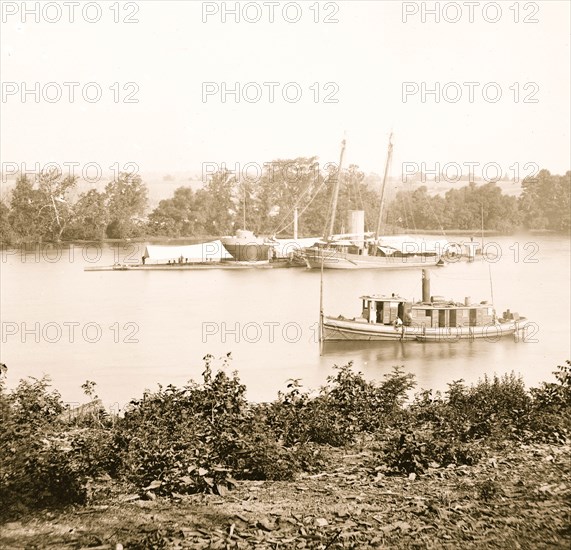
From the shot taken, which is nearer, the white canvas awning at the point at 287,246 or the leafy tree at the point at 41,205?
the leafy tree at the point at 41,205

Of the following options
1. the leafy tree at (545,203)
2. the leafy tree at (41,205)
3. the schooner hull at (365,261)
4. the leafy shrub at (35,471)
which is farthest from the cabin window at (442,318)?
the schooner hull at (365,261)

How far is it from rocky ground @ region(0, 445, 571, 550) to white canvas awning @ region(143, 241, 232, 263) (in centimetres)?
2957

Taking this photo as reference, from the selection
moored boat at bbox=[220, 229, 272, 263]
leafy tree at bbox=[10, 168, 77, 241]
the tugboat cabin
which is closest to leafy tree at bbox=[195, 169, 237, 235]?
moored boat at bbox=[220, 229, 272, 263]

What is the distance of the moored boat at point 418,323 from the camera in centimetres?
1744

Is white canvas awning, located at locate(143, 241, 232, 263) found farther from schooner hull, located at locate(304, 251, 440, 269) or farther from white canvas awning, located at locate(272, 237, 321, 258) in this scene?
schooner hull, located at locate(304, 251, 440, 269)

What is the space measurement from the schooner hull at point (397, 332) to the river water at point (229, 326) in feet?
0.70

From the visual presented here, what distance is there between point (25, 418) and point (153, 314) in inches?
547

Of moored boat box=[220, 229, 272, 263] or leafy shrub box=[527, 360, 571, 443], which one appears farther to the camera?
moored boat box=[220, 229, 272, 263]

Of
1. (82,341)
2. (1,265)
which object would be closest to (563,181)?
(82,341)

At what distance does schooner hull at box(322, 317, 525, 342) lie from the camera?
57.0 ft

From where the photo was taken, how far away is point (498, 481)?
211 inches

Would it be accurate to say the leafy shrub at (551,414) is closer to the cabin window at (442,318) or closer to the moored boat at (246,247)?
the cabin window at (442,318)

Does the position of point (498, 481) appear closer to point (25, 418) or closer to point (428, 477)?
point (428, 477)

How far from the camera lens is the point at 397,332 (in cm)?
1752
